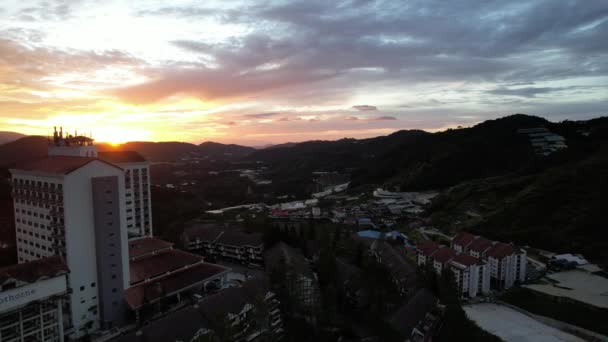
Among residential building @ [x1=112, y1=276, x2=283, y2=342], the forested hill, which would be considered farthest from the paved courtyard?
the forested hill

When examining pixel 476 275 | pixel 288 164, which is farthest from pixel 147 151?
pixel 476 275

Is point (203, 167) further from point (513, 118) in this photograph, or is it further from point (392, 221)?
point (513, 118)

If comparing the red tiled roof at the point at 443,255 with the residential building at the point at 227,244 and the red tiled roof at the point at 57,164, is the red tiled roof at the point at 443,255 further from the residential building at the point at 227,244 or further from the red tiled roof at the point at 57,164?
the red tiled roof at the point at 57,164

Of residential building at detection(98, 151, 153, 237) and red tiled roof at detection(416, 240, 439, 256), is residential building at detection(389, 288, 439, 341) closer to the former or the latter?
red tiled roof at detection(416, 240, 439, 256)

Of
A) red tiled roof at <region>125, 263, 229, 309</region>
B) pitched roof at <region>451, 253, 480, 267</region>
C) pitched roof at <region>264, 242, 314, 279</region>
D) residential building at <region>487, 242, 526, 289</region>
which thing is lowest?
residential building at <region>487, 242, 526, 289</region>

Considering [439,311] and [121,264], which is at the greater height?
[121,264]

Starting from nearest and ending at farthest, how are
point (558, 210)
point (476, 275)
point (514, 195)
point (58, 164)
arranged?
point (58, 164)
point (476, 275)
point (558, 210)
point (514, 195)
